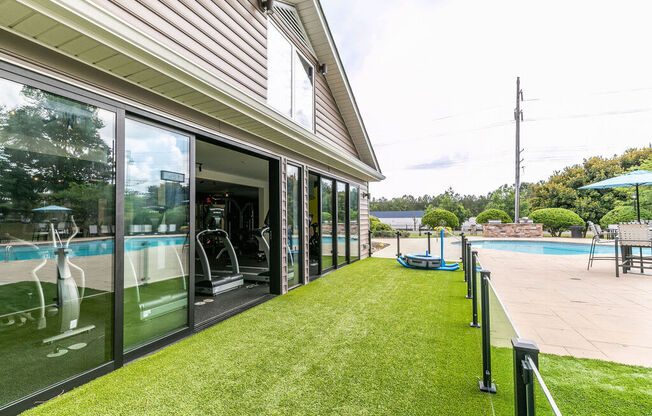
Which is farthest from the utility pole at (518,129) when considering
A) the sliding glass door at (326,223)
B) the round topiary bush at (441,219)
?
the sliding glass door at (326,223)

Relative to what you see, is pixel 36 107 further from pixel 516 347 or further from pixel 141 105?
pixel 516 347

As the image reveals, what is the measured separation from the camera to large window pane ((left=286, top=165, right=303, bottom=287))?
531 centimetres

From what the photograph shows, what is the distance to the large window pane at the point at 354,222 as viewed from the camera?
8.00 meters

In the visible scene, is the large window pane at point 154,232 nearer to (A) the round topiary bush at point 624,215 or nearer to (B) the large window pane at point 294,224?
(B) the large window pane at point 294,224

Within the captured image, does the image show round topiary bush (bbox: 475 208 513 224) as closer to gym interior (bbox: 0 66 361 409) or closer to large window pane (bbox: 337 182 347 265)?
large window pane (bbox: 337 182 347 265)

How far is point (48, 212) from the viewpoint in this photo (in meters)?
2.13

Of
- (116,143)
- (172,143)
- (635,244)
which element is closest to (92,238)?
(116,143)

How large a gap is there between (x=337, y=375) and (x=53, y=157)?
2.70 metres

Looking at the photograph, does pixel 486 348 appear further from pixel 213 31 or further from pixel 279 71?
pixel 279 71

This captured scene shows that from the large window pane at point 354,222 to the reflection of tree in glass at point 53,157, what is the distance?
6.06 metres

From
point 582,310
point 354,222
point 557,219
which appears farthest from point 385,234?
point 582,310

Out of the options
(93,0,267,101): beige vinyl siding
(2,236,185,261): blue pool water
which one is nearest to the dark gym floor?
(2,236,185,261): blue pool water

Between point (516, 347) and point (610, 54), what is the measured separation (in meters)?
19.3

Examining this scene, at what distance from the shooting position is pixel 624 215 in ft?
51.1
